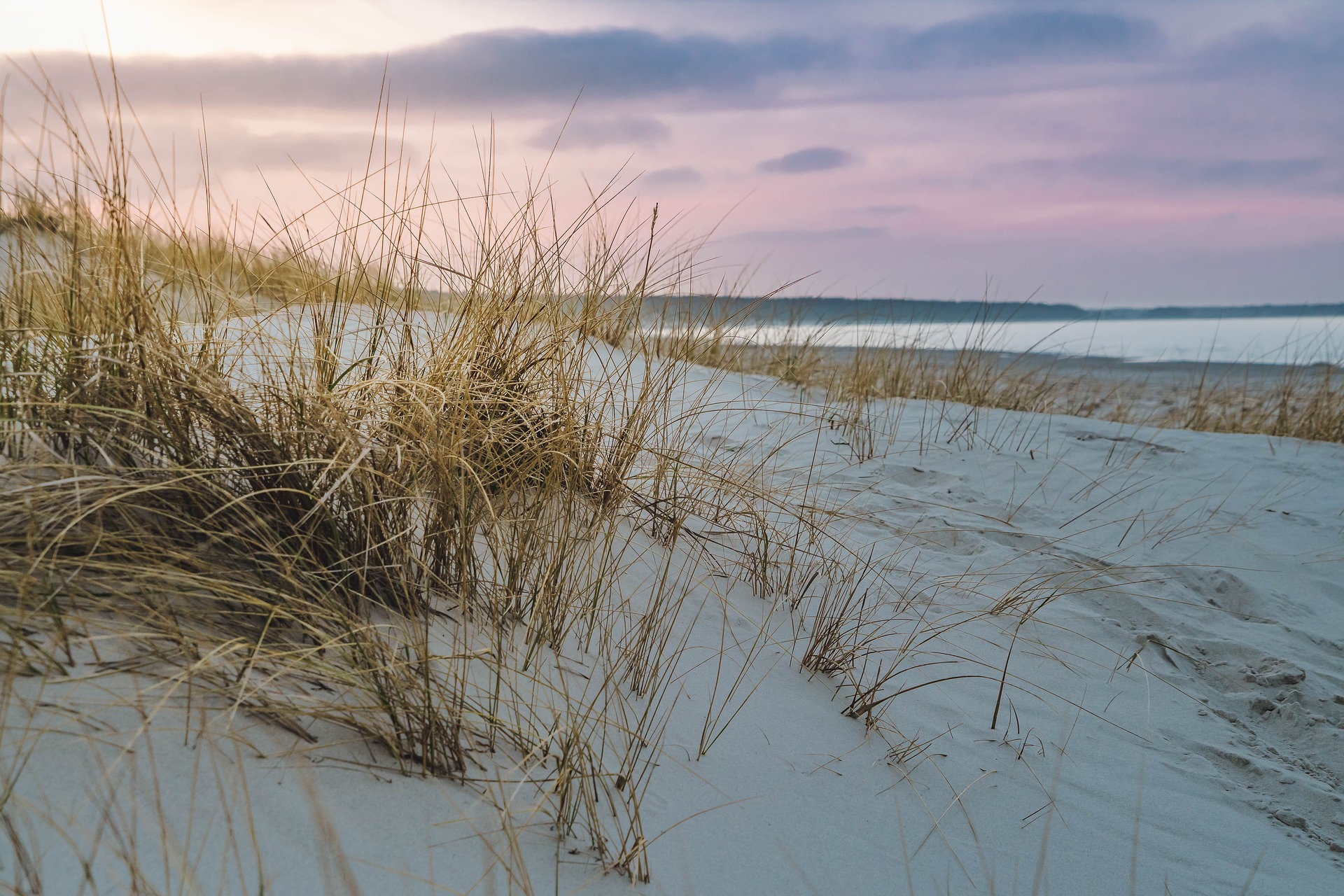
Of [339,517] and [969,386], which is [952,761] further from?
[969,386]

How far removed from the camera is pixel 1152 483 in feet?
11.9

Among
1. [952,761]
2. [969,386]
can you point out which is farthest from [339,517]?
[969,386]

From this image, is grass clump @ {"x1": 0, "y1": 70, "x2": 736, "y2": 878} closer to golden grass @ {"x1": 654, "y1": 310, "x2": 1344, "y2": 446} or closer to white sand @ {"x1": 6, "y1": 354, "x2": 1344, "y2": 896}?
white sand @ {"x1": 6, "y1": 354, "x2": 1344, "y2": 896}

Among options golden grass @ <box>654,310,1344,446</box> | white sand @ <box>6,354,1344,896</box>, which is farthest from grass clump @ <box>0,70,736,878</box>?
golden grass @ <box>654,310,1344,446</box>

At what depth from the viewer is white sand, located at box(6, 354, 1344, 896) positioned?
1.09 meters

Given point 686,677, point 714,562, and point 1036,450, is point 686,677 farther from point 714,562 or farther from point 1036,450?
point 1036,450

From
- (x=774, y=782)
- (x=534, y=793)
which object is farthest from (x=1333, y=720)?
(x=534, y=793)

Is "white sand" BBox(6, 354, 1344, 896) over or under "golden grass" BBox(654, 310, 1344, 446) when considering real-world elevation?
under

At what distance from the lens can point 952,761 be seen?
1635 millimetres

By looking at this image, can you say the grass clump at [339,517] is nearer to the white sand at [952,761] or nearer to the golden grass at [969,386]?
the white sand at [952,761]

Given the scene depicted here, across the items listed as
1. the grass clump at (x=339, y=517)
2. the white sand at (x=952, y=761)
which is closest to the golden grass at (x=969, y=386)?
the white sand at (x=952, y=761)

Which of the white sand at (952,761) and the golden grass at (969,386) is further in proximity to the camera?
the golden grass at (969,386)

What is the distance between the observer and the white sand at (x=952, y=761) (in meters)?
1.09

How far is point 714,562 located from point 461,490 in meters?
0.95
